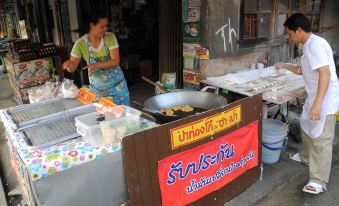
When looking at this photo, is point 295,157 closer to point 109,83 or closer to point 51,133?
point 109,83

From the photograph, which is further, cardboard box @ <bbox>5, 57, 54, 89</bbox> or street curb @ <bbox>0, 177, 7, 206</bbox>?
cardboard box @ <bbox>5, 57, 54, 89</bbox>

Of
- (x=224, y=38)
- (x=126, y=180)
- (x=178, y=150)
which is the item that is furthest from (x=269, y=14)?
(x=126, y=180)

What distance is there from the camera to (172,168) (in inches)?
98.7

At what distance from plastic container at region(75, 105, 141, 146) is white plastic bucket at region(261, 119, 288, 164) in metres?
2.27

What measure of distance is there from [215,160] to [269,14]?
12.1ft

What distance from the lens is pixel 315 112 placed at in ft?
10.3

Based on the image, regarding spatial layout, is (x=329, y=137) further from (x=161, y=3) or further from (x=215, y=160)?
(x=161, y=3)

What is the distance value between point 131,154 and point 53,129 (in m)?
0.71

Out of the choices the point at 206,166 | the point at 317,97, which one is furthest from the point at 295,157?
the point at 206,166

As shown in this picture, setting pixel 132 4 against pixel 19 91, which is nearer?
pixel 19 91

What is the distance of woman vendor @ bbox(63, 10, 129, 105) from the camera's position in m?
3.40

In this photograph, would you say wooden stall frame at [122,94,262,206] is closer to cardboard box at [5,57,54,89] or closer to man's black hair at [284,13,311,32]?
man's black hair at [284,13,311,32]

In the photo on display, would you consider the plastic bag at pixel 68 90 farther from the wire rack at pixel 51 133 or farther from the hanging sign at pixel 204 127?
the hanging sign at pixel 204 127

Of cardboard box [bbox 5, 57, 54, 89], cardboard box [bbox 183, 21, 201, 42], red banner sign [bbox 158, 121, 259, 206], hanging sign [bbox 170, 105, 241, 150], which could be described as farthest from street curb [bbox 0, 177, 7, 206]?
cardboard box [bbox 183, 21, 201, 42]
